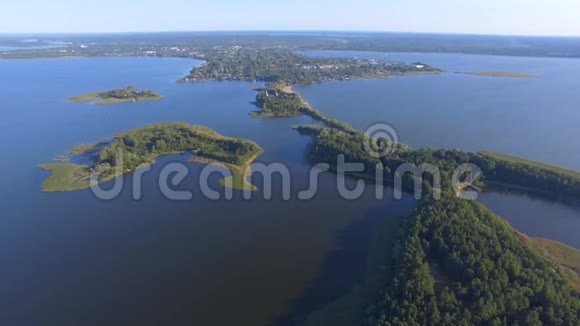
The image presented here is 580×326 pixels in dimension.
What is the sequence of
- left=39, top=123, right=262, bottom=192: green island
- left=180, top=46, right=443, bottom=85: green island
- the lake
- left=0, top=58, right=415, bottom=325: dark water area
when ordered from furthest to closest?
left=180, top=46, right=443, bottom=85: green island, left=39, top=123, right=262, bottom=192: green island, the lake, left=0, top=58, right=415, bottom=325: dark water area

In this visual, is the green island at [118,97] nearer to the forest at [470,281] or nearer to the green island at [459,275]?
the green island at [459,275]

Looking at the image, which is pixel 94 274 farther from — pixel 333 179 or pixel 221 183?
pixel 333 179

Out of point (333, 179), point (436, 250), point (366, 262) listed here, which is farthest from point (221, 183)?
point (436, 250)

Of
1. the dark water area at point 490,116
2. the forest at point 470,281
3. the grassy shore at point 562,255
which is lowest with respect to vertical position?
the grassy shore at point 562,255

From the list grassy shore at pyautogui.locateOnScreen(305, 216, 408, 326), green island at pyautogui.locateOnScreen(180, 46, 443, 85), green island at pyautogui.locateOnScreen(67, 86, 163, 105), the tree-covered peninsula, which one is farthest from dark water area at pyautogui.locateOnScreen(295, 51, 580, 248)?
green island at pyautogui.locateOnScreen(67, 86, 163, 105)

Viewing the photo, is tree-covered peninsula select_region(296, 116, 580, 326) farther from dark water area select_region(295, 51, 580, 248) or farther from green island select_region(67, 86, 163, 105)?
green island select_region(67, 86, 163, 105)

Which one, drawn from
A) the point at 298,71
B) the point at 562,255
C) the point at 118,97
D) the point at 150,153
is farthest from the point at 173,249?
the point at 298,71

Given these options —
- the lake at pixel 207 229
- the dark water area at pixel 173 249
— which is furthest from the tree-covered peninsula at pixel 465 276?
the dark water area at pixel 173 249
